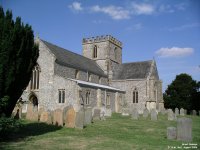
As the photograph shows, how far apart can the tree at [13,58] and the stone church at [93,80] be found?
13.6 m

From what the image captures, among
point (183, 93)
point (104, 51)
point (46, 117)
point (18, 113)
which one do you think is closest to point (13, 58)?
point (18, 113)

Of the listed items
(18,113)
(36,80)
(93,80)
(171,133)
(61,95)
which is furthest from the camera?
(93,80)

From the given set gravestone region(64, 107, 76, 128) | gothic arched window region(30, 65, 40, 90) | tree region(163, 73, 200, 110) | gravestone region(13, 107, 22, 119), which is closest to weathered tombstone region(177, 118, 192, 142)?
gravestone region(64, 107, 76, 128)

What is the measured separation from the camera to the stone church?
27203mm

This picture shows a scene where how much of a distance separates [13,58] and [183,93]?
34.8 meters


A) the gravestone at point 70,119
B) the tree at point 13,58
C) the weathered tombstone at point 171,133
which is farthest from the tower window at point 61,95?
the weathered tombstone at point 171,133

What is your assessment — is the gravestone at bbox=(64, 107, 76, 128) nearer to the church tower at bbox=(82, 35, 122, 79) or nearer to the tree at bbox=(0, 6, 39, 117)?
the tree at bbox=(0, 6, 39, 117)

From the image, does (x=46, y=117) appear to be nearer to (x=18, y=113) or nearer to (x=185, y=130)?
(x=18, y=113)

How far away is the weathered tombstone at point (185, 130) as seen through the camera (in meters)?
11.4

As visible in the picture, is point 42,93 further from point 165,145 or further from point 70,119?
point 165,145

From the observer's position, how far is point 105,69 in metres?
40.7

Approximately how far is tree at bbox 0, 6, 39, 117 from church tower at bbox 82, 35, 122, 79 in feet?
94.6

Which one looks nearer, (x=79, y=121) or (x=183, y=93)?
(x=79, y=121)

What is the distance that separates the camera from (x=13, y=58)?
10859 millimetres
